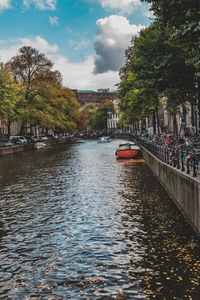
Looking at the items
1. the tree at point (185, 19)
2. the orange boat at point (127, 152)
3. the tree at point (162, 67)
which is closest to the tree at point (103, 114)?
the orange boat at point (127, 152)

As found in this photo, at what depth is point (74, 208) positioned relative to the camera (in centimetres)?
1589

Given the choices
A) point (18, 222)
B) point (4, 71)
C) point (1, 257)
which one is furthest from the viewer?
point (4, 71)

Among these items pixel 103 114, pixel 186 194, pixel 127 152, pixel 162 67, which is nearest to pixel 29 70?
pixel 127 152

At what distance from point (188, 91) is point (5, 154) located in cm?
3437

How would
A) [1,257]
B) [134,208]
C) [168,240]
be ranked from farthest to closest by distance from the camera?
[134,208] < [168,240] < [1,257]

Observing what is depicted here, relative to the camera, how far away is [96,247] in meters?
10.7

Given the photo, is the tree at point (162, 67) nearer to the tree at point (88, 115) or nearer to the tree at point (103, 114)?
the tree at point (103, 114)

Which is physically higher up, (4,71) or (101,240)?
(4,71)

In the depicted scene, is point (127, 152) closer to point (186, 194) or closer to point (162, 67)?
point (162, 67)

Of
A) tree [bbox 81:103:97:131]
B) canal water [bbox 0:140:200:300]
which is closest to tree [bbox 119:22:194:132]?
canal water [bbox 0:140:200:300]

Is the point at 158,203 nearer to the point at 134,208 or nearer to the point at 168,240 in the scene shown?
the point at 134,208

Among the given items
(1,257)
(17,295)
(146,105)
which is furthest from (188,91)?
(146,105)

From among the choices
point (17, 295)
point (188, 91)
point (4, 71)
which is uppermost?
point (4, 71)

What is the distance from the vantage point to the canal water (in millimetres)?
8133
